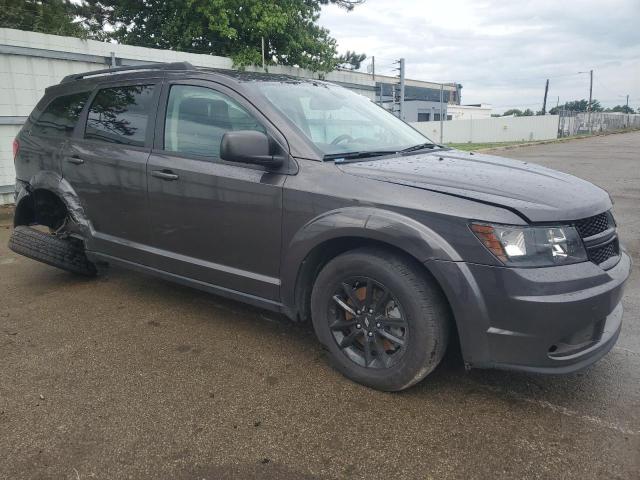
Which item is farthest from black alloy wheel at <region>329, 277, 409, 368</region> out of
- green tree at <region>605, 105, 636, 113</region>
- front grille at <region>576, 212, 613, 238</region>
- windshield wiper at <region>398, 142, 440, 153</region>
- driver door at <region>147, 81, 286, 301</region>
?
green tree at <region>605, 105, 636, 113</region>

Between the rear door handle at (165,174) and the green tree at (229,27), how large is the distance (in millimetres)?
9612

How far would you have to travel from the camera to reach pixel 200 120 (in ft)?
11.2

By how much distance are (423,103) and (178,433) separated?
194 feet

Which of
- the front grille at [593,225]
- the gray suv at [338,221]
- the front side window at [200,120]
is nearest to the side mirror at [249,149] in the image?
the gray suv at [338,221]

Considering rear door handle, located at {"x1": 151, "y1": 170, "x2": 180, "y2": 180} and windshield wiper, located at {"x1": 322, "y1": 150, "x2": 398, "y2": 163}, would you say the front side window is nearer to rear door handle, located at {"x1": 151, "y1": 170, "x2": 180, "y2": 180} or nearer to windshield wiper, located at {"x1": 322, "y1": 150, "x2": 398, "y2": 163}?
rear door handle, located at {"x1": 151, "y1": 170, "x2": 180, "y2": 180}

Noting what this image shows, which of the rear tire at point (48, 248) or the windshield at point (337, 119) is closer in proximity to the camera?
the windshield at point (337, 119)

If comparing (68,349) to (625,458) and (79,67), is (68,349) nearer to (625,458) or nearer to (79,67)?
(625,458)

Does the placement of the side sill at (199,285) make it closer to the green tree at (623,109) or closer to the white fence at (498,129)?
the white fence at (498,129)

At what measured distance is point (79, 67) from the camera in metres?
8.45

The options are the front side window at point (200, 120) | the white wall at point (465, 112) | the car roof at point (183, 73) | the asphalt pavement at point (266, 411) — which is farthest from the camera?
the white wall at point (465, 112)

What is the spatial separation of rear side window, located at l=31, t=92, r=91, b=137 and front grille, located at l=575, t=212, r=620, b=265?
3.83 m

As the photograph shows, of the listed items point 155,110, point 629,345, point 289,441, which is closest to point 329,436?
point 289,441

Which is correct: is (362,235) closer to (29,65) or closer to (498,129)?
(29,65)

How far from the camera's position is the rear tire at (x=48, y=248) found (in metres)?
4.23
